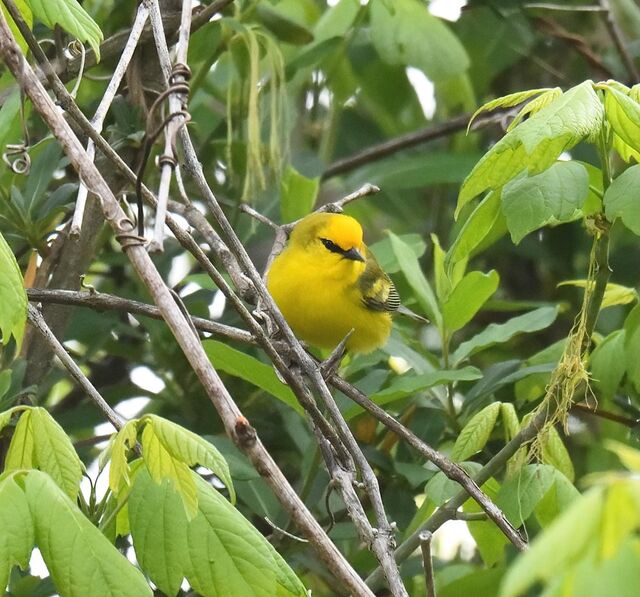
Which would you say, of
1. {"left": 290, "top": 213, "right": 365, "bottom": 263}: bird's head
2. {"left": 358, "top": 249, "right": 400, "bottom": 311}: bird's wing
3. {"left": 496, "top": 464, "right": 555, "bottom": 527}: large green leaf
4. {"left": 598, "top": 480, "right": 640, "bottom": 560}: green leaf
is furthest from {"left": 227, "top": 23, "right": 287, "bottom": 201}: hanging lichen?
{"left": 598, "top": 480, "right": 640, "bottom": 560}: green leaf

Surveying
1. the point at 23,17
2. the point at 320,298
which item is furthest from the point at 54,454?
the point at 320,298

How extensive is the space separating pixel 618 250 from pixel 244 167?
1585mm

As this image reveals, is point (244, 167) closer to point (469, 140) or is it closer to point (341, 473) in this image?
point (469, 140)

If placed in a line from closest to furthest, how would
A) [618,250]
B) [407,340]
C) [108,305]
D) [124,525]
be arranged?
[124,525], [108,305], [407,340], [618,250]

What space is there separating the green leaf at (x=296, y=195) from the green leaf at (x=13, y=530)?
1.98 m

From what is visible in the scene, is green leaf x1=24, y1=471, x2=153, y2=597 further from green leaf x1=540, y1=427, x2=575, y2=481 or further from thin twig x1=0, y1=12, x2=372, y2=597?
green leaf x1=540, y1=427, x2=575, y2=481

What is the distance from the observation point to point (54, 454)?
1766 millimetres

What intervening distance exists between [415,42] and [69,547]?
2666 mm

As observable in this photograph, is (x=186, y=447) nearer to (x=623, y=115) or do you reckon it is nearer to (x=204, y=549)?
(x=204, y=549)

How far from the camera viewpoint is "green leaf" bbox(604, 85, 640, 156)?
6.18ft

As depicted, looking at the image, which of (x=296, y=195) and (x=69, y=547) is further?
(x=296, y=195)

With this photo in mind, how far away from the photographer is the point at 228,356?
2701mm

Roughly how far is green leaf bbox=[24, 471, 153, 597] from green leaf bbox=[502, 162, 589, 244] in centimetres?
89

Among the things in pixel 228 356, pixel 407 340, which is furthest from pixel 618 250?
pixel 228 356
